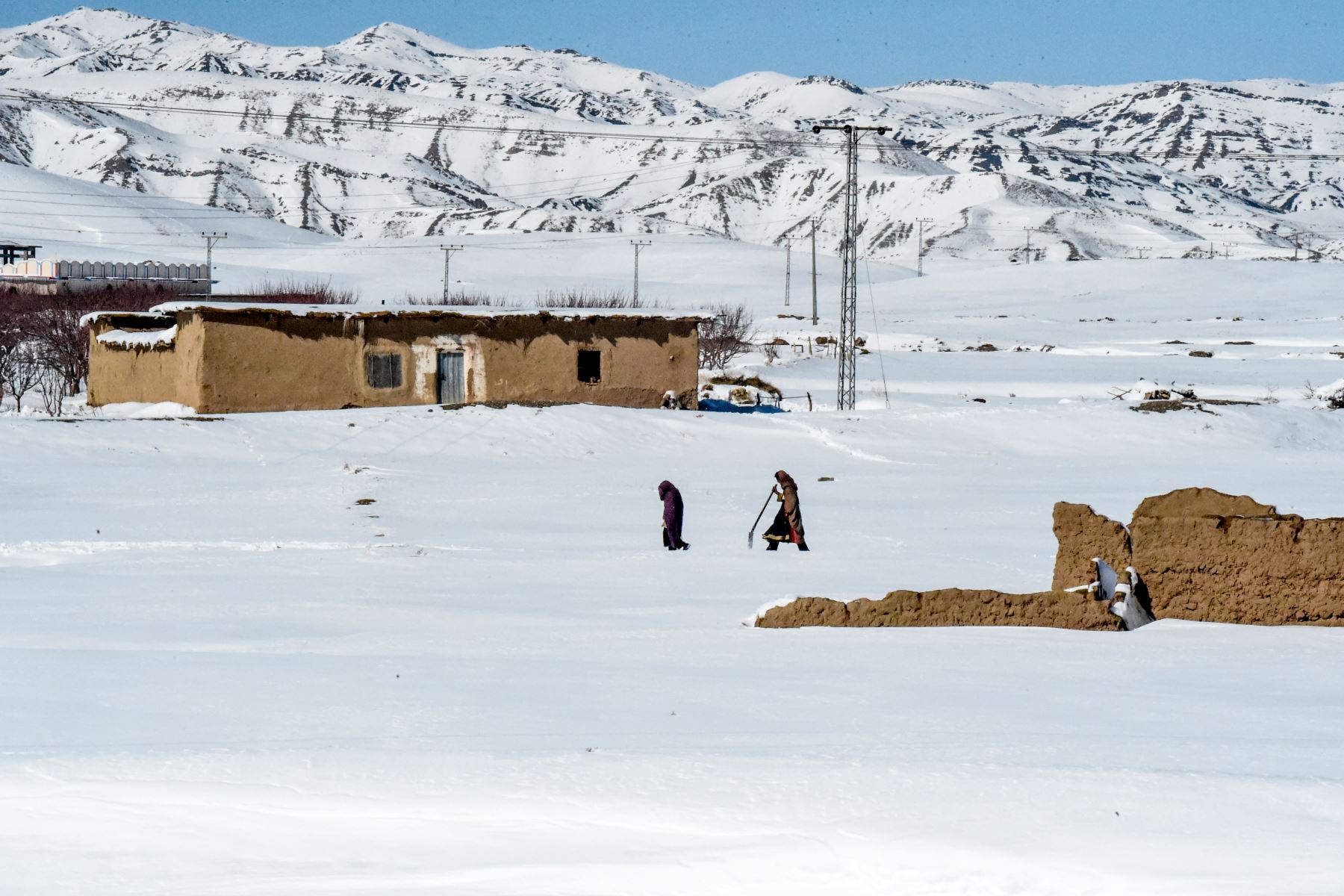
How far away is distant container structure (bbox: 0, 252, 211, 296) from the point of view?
70.6 m

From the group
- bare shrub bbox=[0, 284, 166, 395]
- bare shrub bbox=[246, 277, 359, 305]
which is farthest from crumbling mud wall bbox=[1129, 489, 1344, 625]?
bare shrub bbox=[246, 277, 359, 305]

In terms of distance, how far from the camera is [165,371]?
115 ft

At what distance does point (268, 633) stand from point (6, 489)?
47.9 feet

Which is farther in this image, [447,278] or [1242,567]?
[447,278]

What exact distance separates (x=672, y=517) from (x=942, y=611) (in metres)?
6.62

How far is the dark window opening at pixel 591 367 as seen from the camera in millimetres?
36469

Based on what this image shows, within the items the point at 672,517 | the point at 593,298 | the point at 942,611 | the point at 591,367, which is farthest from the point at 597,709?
the point at 593,298

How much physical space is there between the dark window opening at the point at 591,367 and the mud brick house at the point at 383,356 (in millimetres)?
25

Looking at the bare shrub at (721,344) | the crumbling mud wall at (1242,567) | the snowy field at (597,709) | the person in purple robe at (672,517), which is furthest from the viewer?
the bare shrub at (721,344)

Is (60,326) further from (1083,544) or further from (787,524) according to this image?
(1083,544)

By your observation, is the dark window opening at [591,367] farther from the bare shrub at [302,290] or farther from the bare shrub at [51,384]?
the bare shrub at [302,290]

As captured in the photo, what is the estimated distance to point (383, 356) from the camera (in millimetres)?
34938

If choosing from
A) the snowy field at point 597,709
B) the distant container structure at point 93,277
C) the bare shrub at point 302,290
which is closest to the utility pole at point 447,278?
the bare shrub at point 302,290

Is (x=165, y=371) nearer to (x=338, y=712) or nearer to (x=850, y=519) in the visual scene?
(x=850, y=519)
